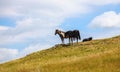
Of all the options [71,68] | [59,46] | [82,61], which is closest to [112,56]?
[82,61]

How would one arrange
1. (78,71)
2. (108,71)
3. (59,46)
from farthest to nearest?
1. (59,46)
2. (78,71)
3. (108,71)

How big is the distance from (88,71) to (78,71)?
905mm

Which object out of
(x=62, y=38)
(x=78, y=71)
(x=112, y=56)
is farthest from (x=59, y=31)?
(x=78, y=71)

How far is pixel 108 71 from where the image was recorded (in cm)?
2412

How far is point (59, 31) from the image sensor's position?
6475 centimetres

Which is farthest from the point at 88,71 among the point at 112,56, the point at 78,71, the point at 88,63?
the point at 112,56

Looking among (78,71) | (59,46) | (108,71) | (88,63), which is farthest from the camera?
(59,46)

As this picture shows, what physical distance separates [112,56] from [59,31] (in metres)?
34.4

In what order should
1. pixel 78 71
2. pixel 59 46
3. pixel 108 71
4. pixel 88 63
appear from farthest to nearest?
pixel 59 46
pixel 88 63
pixel 78 71
pixel 108 71

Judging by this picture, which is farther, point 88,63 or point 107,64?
point 88,63

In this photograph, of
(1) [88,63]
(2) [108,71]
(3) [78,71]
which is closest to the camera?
(2) [108,71]

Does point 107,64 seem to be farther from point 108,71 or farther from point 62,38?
point 62,38

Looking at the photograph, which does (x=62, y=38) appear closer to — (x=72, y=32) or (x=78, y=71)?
(x=72, y=32)

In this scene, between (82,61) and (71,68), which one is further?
(82,61)
